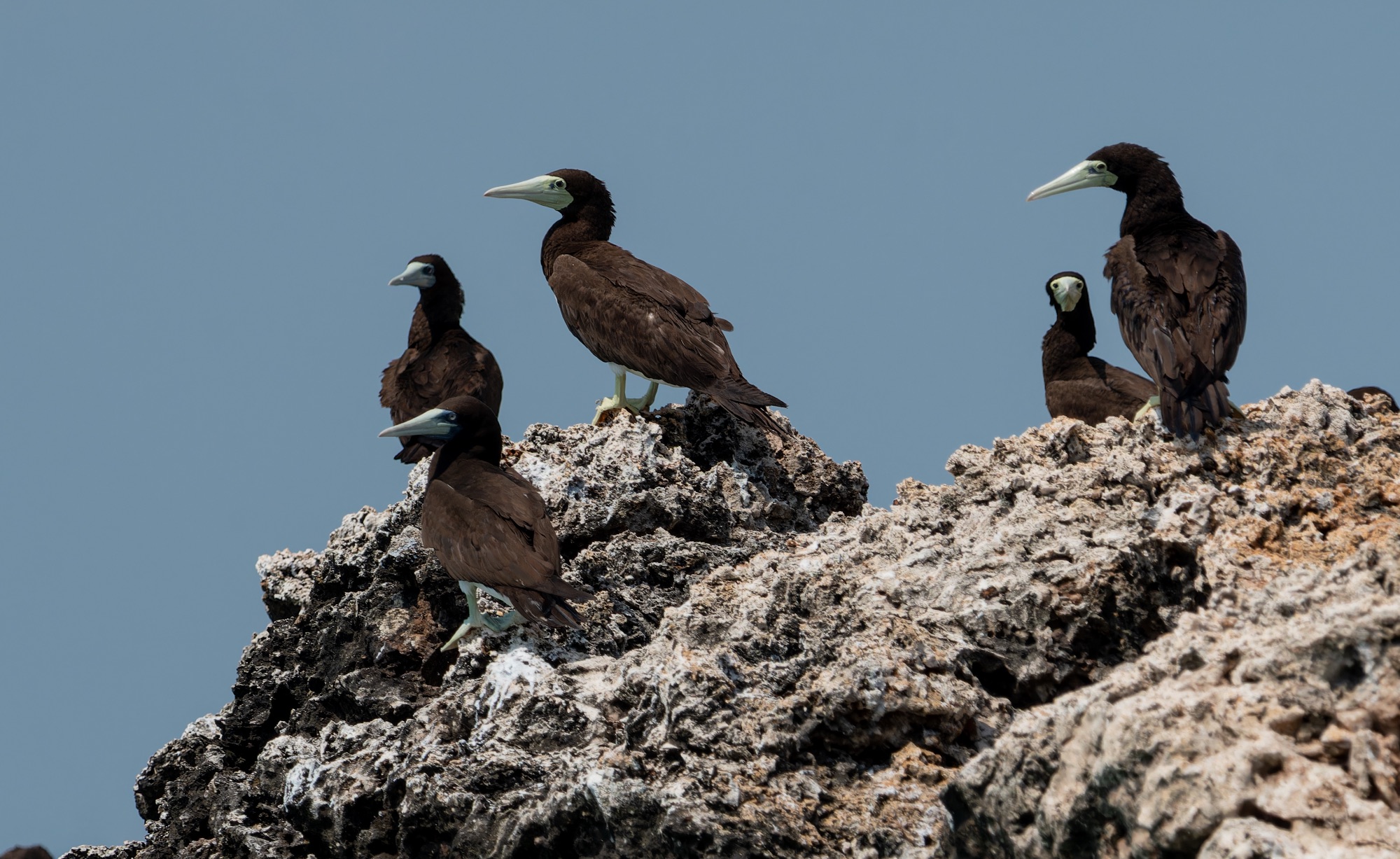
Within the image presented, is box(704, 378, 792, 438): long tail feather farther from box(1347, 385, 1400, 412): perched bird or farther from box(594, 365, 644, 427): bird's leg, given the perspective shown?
box(1347, 385, 1400, 412): perched bird

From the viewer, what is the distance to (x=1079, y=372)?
1280 centimetres

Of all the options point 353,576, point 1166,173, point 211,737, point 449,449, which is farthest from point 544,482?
point 1166,173

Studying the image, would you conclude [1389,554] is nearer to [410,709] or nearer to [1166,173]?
[410,709]

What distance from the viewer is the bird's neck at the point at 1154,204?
36.5ft

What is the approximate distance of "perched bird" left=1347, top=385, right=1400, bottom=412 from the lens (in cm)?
879

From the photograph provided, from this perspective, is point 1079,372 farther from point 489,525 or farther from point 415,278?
point 415,278

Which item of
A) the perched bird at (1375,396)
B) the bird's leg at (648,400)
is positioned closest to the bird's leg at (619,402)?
the bird's leg at (648,400)

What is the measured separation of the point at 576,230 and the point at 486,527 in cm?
532

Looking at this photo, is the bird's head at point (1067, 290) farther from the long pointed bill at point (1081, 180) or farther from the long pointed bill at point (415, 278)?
the long pointed bill at point (415, 278)

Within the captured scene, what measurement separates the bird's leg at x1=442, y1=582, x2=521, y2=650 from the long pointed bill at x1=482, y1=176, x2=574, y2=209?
18.7 feet

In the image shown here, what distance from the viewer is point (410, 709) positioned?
8.91 meters

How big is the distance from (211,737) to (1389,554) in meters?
7.12

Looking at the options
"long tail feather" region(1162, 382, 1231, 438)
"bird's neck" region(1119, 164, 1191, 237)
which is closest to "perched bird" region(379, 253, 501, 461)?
"bird's neck" region(1119, 164, 1191, 237)

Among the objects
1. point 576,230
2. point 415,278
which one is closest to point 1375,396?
point 576,230
